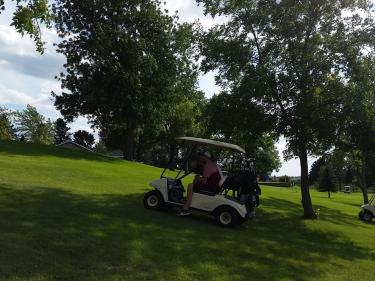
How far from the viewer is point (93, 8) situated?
42.3 metres

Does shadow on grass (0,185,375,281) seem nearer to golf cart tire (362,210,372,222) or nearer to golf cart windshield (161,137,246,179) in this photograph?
golf cart windshield (161,137,246,179)

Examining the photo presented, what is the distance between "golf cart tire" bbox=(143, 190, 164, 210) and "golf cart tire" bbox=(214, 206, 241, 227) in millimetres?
1695

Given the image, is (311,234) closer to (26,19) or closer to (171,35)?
(26,19)

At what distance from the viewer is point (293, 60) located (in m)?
18.9

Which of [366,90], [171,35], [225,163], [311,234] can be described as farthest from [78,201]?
[171,35]

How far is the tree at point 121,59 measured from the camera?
4134 centimetres

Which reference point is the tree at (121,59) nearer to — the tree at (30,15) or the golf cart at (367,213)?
the golf cart at (367,213)

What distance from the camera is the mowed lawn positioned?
8547 mm

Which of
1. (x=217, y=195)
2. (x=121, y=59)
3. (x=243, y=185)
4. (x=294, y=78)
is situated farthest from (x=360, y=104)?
(x=121, y=59)

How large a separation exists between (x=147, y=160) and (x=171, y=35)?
46.5 m

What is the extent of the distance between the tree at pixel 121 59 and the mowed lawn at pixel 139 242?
74.6 feet

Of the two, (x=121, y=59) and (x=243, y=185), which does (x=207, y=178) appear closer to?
(x=243, y=185)

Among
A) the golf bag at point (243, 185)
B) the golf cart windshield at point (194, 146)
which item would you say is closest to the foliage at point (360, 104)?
the golf cart windshield at point (194, 146)

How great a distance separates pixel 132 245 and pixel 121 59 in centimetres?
3340
